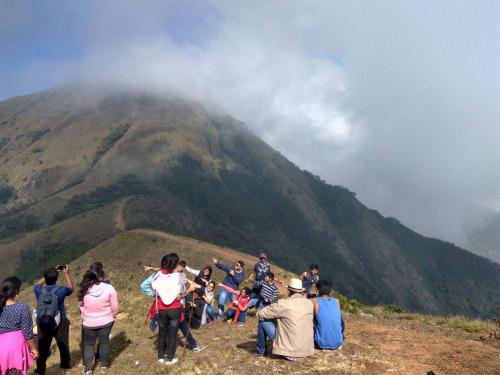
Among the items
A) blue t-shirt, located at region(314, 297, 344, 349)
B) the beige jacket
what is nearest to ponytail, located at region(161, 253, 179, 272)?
the beige jacket

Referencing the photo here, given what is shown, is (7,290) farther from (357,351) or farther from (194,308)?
(357,351)

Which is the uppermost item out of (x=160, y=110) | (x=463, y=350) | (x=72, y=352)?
(x=160, y=110)

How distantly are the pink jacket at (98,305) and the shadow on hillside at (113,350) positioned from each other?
220 cm

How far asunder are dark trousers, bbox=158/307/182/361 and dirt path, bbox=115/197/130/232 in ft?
222

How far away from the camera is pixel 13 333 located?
6.53 metres

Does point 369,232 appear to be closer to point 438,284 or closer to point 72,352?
point 438,284

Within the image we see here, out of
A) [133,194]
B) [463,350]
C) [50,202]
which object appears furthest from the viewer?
[50,202]

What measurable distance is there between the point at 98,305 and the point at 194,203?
4090 inches

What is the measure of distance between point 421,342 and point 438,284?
156982 mm

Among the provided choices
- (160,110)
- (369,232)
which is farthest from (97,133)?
(369,232)

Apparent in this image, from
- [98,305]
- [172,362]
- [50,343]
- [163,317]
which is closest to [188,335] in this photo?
[172,362]

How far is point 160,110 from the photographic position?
16938cm

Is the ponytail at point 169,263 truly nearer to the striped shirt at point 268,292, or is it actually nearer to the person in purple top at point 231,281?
the striped shirt at point 268,292

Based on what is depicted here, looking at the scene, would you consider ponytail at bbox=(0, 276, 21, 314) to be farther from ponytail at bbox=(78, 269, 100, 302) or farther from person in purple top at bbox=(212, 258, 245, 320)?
person in purple top at bbox=(212, 258, 245, 320)
